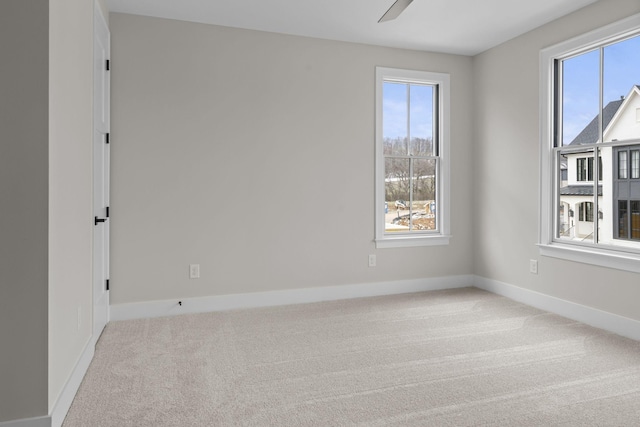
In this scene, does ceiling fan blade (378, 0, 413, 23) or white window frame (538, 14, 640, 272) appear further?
white window frame (538, 14, 640, 272)

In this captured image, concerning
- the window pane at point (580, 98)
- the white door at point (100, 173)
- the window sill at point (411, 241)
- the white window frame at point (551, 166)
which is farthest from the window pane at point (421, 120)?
the white door at point (100, 173)

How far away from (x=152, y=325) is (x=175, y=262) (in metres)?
0.58

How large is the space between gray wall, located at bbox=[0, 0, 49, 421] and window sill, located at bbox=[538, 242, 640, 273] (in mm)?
3796

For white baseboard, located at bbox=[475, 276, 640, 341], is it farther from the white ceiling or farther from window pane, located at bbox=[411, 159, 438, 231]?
the white ceiling

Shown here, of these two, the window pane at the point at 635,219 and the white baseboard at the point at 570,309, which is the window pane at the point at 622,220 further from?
the white baseboard at the point at 570,309

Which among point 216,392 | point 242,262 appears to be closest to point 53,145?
point 216,392

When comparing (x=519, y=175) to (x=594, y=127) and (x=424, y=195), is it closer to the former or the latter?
(x=594, y=127)

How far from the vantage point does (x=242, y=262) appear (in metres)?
4.03

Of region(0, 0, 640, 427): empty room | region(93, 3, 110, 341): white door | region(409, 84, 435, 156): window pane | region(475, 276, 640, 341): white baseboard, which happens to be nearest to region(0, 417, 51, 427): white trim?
region(0, 0, 640, 427): empty room

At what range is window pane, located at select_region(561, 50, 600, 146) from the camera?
3.55m

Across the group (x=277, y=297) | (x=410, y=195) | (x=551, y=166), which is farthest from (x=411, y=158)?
(x=277, y=297)

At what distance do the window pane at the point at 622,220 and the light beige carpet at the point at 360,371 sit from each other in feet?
2.59

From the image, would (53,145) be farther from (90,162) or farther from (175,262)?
(175,262)

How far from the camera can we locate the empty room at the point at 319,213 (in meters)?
2.05
